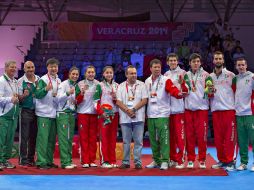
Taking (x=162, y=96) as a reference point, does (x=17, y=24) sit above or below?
above

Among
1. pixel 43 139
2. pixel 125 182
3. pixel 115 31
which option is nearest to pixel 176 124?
pixel 125 182

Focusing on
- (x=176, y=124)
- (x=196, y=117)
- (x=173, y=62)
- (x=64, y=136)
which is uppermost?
(x=173, y=62)

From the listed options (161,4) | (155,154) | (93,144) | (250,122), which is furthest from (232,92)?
(161,4)

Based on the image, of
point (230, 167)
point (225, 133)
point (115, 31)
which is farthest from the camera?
point (115, 31)

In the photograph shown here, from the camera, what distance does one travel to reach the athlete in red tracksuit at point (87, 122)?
752 centimetres

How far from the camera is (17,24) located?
2252 cm

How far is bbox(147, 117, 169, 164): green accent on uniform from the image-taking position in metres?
7.26

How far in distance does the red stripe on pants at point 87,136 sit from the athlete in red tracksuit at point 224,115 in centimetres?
216

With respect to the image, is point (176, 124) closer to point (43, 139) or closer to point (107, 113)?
point (107, 113)

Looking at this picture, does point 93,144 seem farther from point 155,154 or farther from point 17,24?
point 17,24

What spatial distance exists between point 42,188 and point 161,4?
17.9 m

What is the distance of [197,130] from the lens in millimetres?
7367

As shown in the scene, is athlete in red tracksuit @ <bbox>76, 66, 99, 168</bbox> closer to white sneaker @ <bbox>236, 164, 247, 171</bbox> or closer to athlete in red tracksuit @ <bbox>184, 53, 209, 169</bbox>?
athlete in red tracksuit @ <bbox>184, 53, 209, 169</bbox>

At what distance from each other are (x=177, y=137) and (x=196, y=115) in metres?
0.52
